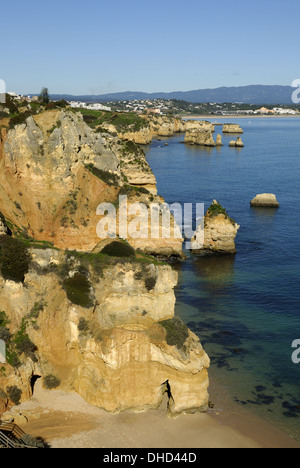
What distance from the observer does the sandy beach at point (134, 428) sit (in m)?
28.0

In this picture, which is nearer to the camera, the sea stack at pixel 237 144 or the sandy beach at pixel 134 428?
the sandy beach at pixel 134 428

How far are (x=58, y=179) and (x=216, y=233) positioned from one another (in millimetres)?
23712

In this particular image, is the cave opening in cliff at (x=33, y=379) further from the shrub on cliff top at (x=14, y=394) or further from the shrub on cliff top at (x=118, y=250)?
the shrub on cliff top at (x=118, y=250)

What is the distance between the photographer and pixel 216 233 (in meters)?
64.4

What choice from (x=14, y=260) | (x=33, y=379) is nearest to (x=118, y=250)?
(x=14, y=260)

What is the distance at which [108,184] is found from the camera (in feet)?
184

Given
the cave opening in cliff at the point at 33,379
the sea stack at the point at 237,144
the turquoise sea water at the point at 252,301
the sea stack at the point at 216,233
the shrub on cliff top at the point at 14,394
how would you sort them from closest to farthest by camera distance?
the shrub on cliff top at the point at 14,394 < the cave opening in cliff at the point at 33,379 < the turquoise sea water at the point at 252,301 < the sea stack at the point at 216,233 < the sea stack at the point at 237,144

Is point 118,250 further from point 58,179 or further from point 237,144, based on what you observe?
point 237,144

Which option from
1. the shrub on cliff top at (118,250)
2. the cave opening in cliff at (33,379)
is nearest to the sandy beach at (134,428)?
the cave opening in cliff at (33,379)

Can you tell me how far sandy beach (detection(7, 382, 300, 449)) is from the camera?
2795 centimetres

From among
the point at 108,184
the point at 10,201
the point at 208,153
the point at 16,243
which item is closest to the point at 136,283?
the point at 16,243

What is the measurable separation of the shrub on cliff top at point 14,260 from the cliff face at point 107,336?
0.48 m

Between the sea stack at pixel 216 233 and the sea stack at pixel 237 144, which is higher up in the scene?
the sea stack at pixel 237 144

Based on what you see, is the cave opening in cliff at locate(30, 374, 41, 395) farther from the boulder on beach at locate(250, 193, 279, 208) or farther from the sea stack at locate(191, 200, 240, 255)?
the boulder on beach at locate(250, 193, 279, 208)
